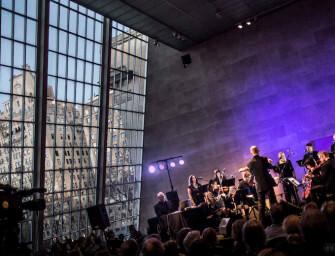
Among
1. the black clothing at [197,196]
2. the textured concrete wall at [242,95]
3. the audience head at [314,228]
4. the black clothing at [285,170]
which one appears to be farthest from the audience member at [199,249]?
the textured concrete wall at [242,95]

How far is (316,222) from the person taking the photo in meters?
2.68

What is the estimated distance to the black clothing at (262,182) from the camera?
28.9 ft

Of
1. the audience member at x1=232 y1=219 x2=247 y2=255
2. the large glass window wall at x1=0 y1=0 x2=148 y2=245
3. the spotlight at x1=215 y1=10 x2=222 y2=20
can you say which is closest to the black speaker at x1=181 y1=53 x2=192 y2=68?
the large glass window wall at x1=0 y1=0 x2=148 y2=245

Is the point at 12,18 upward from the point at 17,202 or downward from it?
upward

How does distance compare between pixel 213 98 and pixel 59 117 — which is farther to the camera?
pixel 213 98

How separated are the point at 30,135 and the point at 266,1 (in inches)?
440

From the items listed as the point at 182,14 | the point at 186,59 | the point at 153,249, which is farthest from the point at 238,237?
the point at 186,59

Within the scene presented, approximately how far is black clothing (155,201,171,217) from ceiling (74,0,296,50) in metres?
7.81

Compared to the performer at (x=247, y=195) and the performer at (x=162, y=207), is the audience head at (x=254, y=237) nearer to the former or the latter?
the performer at (x=247, y=195)

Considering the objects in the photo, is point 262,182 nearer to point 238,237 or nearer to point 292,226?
point 238,237

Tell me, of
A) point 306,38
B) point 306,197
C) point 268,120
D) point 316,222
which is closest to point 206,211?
point 306,197

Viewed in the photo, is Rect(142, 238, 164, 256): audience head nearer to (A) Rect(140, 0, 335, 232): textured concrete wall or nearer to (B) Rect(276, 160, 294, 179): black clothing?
(B) Rect(276, 160, 294, 179): black clothing

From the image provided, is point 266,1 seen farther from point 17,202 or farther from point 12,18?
point 17,202

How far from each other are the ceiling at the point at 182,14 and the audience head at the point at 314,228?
524 inches
